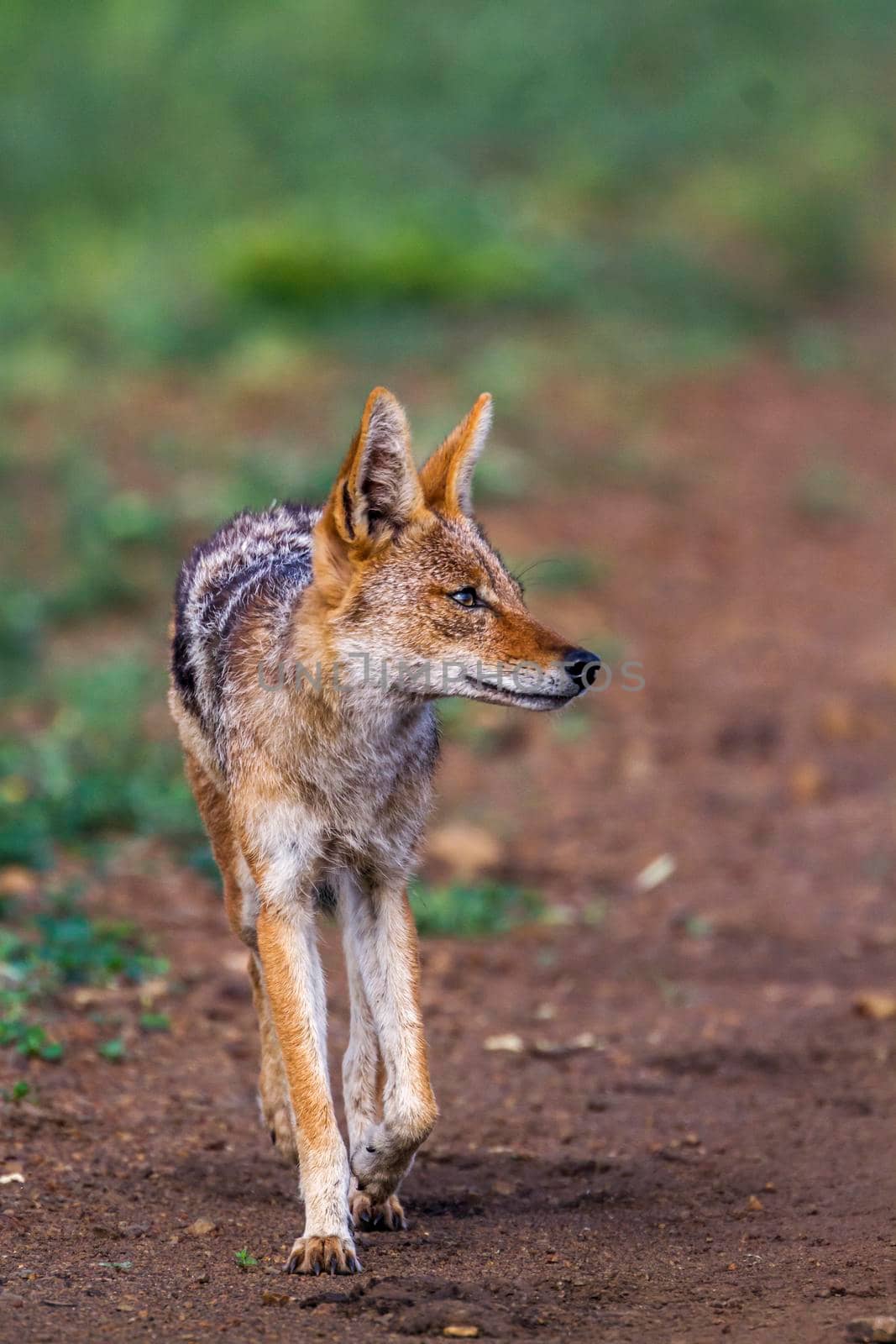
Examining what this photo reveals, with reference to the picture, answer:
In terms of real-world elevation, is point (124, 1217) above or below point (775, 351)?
below

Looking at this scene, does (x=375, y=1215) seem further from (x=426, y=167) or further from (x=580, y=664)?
(x=426, y=167)

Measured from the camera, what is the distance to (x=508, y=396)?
14.5 metres

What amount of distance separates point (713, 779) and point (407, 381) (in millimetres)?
5656

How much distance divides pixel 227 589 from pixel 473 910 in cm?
293

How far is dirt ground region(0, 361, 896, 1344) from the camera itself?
451cm

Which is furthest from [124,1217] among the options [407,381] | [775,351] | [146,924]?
[775,351]

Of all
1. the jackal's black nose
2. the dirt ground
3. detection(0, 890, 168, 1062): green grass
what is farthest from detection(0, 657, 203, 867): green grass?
the jackal's black nose

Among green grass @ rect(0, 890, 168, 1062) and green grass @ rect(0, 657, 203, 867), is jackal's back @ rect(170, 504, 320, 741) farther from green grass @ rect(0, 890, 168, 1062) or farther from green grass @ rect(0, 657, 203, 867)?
green grass @ rect(0, 657, 203, 867)

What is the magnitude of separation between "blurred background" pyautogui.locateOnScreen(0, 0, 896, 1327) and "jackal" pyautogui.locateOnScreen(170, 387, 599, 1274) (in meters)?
1.57

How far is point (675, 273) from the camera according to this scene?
17969 mm

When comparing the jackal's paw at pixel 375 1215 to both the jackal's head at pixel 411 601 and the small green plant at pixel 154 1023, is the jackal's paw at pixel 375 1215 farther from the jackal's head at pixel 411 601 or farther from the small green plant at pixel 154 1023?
the small green plant at pixel 154 1023

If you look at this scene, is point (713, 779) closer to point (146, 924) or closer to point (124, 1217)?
point (146, 924)

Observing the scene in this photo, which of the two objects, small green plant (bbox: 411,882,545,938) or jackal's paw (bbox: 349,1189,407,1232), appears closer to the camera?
jackal's paw (bbox: 349,1189,407,1232)

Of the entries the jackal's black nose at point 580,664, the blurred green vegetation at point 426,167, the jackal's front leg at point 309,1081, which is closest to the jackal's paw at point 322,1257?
the jackal's front leg at point 309,1081
